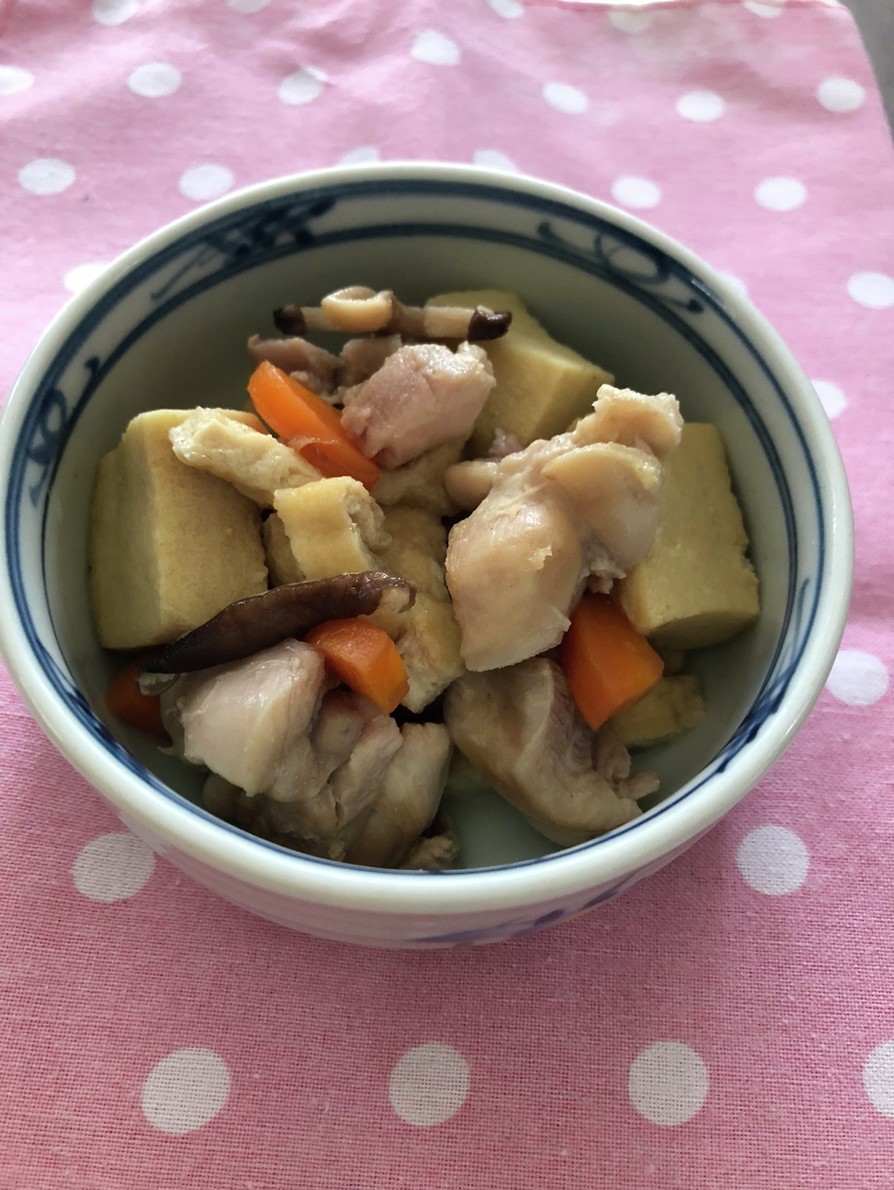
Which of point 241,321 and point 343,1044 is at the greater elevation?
point 241,321

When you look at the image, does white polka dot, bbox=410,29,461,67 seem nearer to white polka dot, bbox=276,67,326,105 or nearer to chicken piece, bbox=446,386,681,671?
white polka dot, bbox=276,67,326,105

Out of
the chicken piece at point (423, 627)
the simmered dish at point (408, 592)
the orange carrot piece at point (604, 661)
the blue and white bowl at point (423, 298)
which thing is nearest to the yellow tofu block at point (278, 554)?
the simmered dish at point (408, 592)

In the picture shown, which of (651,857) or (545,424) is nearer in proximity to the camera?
(651,857)

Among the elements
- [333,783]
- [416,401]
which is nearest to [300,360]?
[416,401]

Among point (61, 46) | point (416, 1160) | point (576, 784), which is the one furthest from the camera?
point (61, 46)

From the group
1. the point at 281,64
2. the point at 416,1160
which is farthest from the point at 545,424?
the point at 281,64

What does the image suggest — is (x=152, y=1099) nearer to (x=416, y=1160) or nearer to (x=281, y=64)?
(x=416, y=1160)
